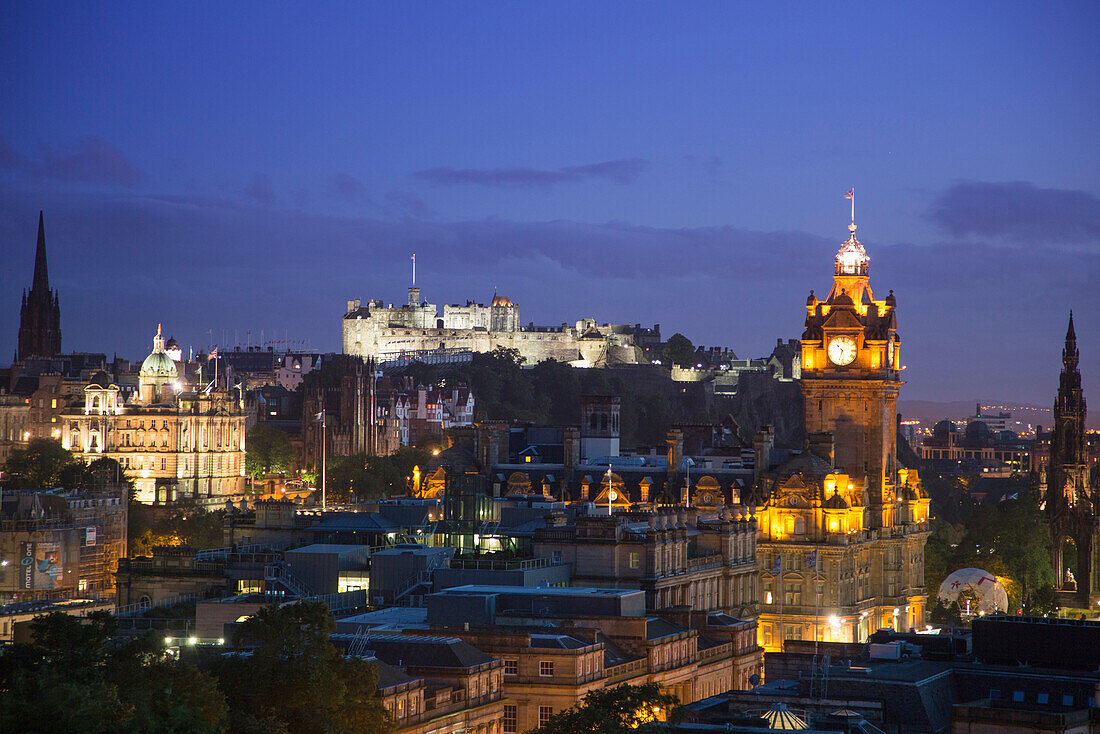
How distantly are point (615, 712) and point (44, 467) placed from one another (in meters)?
120

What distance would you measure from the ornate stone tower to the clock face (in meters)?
29.0

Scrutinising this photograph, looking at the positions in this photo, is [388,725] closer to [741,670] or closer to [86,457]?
[741,670]

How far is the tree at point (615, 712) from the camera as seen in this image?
63.3m

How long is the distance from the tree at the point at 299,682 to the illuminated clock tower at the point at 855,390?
71268 mm

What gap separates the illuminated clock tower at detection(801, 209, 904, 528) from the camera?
431 ft

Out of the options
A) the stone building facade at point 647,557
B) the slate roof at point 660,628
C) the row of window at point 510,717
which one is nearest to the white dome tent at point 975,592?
the stone building facade at point 647,557

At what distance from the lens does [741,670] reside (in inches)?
3521

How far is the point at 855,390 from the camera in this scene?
433ft

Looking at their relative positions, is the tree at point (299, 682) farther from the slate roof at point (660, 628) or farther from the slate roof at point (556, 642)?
the slate roof at point (660, 628)

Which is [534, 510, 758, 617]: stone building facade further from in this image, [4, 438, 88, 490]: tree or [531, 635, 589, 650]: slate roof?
[4, 438, 88, 490]: tree

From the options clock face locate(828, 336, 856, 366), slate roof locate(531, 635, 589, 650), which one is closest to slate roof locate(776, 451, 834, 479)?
clock face locate(828, 336, 856, 366)

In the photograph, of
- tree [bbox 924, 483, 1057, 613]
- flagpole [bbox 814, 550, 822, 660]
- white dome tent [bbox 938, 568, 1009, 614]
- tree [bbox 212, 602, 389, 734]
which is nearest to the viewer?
tree [bbox 212, 602, 389, 734]

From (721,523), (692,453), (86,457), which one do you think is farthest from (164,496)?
(721,523)

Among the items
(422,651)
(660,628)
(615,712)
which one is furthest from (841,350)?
(615,712)
